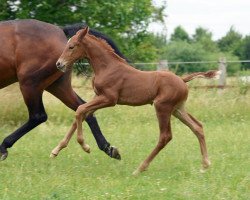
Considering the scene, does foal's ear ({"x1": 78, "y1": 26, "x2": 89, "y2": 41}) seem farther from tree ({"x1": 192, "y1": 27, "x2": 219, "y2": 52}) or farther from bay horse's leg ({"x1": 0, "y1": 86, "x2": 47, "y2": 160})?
tree ({"x1": 192, "y1": 27, "x2": 219, "y2": 52})

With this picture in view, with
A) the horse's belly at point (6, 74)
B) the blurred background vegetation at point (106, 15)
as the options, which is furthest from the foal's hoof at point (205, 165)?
the blurred background vegetation at point (106, 15)

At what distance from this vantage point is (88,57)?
7539mm

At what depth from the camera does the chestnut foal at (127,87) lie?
7223 millimetres

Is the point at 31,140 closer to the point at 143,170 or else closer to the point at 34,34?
the point at 34,34

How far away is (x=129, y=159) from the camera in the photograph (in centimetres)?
833

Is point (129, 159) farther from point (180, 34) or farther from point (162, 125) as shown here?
point (180, 34)

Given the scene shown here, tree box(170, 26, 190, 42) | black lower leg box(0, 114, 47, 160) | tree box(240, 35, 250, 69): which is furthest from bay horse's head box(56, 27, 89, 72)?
tree box(170, 26, 190, 42)

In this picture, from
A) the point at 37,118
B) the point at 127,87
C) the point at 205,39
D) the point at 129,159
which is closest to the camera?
the point at 127,87

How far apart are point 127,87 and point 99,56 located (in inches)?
21.3

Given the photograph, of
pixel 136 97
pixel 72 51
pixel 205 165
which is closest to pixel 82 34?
pixel 72 51

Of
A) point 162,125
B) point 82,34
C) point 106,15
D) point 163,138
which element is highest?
point 82,34

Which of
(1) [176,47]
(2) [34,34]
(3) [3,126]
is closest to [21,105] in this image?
(3) [3,126]

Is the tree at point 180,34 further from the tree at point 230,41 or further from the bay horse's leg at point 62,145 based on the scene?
the bay horse's leg at point 62,145

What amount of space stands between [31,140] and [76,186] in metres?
4.04
